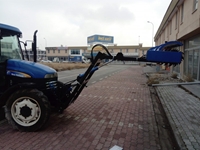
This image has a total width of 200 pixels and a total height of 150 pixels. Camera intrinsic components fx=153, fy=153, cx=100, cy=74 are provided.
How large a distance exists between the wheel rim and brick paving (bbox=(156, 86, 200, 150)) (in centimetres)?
328

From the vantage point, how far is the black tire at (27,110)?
3635 millimetres

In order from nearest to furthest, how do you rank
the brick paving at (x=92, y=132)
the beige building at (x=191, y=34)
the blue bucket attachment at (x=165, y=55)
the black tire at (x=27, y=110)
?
the brick paving at (x=92, y=132) → the blue bucket attachment at (x=165, y=55) → the black tire at (x=27, y=110) → the beige building at (x=191, y=34)

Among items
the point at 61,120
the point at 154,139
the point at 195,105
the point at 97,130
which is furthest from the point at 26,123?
the point at 195,105

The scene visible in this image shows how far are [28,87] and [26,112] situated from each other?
602 mm

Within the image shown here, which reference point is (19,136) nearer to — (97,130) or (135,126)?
(97,130)

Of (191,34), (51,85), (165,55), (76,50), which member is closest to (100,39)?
(76,50)

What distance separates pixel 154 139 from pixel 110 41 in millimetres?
69504

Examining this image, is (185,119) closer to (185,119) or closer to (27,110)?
(185,119)

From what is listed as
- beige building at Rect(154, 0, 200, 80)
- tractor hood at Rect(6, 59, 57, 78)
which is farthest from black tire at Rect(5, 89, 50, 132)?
beige building at Rect(154, 0, 200, 80)

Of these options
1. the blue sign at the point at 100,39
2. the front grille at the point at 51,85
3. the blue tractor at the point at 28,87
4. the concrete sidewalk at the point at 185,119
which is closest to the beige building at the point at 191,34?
the concrete sidewalk at the point at 185,119

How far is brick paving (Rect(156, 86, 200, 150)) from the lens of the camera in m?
3.23

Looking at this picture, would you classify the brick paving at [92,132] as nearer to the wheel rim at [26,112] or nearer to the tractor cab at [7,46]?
the wheel rim at [26,112]

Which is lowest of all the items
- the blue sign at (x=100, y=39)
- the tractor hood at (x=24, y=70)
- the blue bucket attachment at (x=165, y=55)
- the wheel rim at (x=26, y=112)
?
the wheel rim at (x=26, y=112)

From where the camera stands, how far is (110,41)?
70.8 metres
